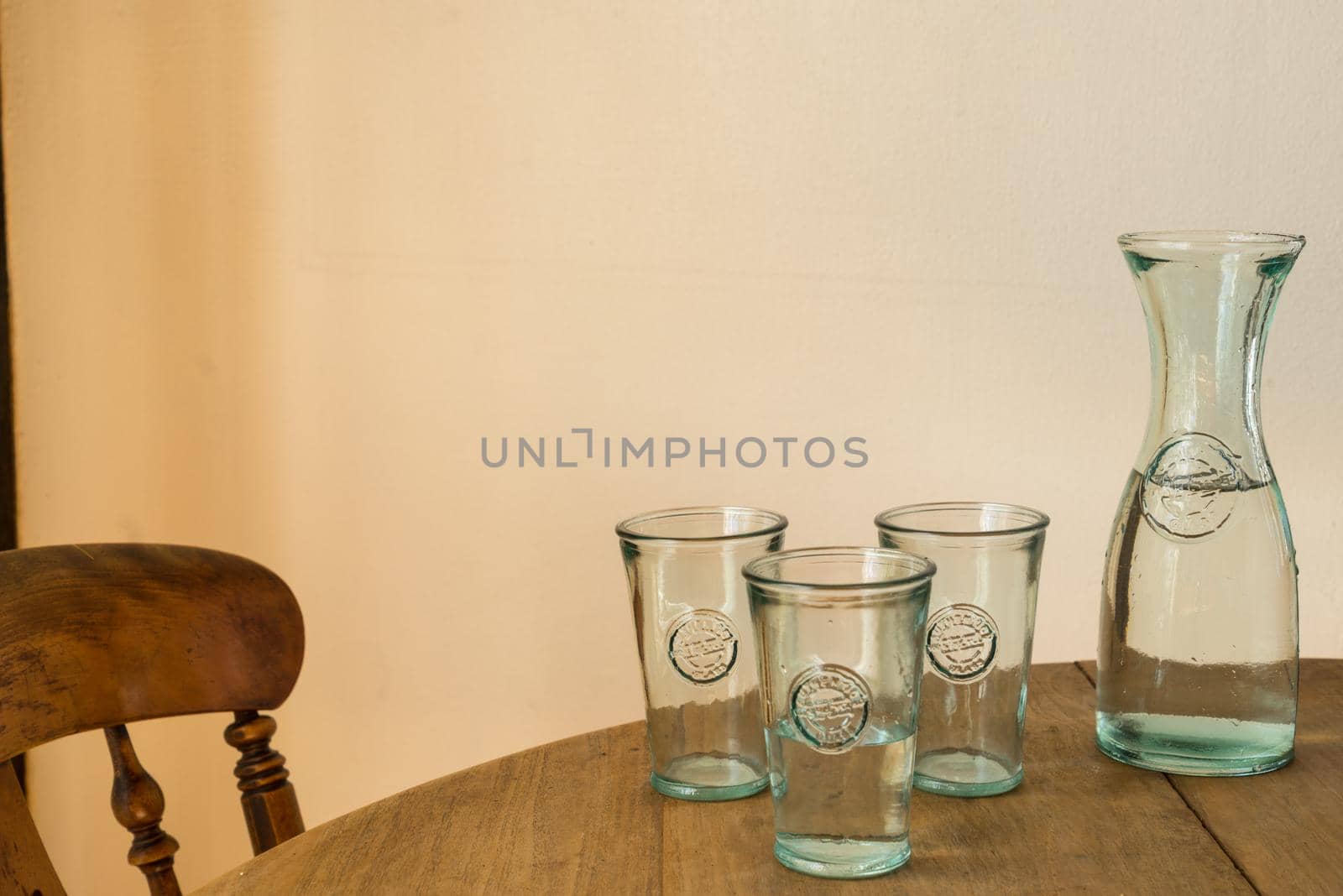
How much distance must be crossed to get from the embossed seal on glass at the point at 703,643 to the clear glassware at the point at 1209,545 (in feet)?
0.68

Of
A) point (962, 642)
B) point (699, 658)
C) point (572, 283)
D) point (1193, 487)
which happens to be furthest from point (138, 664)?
point (572, 283)

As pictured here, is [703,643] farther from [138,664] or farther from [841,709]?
[138,664]

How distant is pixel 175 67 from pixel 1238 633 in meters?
1.16

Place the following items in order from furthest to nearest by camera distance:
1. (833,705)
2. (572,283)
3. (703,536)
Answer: (572,283), (703,536), (833,705)

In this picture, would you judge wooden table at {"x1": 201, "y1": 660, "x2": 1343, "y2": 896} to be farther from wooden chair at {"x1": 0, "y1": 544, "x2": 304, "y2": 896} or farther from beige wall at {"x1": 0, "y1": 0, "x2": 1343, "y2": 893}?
beige wall at {"x1": 0, "y1": 0, "x2": 1343, "y2": 893}

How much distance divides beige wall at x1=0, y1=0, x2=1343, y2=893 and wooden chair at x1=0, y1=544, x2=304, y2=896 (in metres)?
0.64

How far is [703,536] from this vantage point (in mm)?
636

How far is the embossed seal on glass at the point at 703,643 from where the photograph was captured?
609 millimetres

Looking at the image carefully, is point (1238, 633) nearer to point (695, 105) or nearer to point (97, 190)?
point (695, 105)

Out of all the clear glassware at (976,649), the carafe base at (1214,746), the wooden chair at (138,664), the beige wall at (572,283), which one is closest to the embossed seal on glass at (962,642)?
the clear glassware at (976,649)

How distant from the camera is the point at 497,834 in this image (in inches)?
23.3

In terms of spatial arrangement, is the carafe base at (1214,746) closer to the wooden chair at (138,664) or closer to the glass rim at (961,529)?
the glass rim at (961,529)

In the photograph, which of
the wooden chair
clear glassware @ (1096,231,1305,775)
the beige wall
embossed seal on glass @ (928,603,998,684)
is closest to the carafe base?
clear glassware @ (1096,231,1305,775)

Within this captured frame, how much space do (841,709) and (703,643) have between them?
4.0 inches
